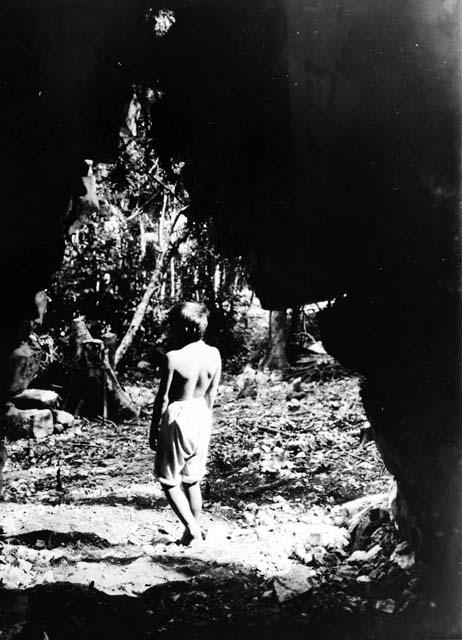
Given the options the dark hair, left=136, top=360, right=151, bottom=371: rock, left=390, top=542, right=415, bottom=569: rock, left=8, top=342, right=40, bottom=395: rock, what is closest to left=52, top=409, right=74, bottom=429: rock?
left=136, top=360, right=151, bottom=371: rock

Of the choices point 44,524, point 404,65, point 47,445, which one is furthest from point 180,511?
point 47,445

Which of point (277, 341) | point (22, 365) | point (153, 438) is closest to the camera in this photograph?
point (153, 438)

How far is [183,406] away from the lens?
3930 millimetres

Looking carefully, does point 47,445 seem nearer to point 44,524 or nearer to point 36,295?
point 44,524

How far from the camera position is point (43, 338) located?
31.4 ft

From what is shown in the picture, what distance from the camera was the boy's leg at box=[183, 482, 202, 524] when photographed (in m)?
→ 4.12

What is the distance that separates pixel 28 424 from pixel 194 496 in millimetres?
4520

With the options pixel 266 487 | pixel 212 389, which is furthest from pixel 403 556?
pixel 266 487

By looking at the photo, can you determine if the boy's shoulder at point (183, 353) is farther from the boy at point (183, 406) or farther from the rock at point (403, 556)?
the rock at point (403, 556)

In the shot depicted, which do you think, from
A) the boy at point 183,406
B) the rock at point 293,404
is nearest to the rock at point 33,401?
the rock at point 293,404

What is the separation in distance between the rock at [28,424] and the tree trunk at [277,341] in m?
5.98

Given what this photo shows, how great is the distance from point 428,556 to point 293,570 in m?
1.04

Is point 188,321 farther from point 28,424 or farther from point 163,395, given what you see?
point 28,424

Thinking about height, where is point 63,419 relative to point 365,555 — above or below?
above
